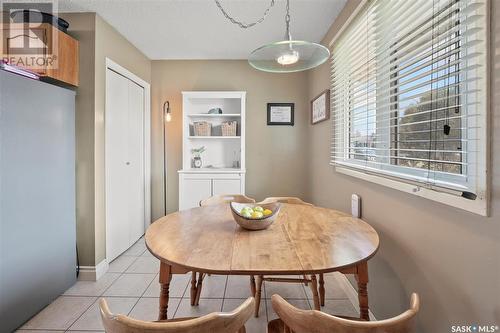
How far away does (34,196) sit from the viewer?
1766mm

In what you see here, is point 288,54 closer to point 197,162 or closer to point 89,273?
point 197,162

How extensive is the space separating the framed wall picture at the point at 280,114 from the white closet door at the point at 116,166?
1824mm

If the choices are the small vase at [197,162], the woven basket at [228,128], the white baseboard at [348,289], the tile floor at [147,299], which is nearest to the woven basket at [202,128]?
the woven basket at [228,128]

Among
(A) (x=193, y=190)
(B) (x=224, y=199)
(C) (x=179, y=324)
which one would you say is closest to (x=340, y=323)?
(C) (x=179, y=324)

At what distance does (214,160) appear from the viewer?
3.63 metres

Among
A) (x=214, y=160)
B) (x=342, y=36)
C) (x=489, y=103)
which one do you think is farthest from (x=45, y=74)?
(x=489, y=103)

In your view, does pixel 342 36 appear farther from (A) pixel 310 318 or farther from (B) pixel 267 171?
(A) pixel 310 318

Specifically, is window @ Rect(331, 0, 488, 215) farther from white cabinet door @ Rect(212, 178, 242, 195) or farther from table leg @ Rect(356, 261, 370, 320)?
white cabinet door @ Rect(212, 178, 242, 195)

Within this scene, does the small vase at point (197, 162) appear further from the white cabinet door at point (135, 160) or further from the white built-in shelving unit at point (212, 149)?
the white cabinet door at point (135, 160)

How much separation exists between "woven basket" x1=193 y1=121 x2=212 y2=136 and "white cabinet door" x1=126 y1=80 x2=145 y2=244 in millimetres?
716

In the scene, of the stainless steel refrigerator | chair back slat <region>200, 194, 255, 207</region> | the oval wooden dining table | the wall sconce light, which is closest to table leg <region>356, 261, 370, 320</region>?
the oval wooden dining table

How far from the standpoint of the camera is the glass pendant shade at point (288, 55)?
1.37m

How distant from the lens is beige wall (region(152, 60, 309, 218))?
3500 mm

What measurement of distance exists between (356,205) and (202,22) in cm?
223
